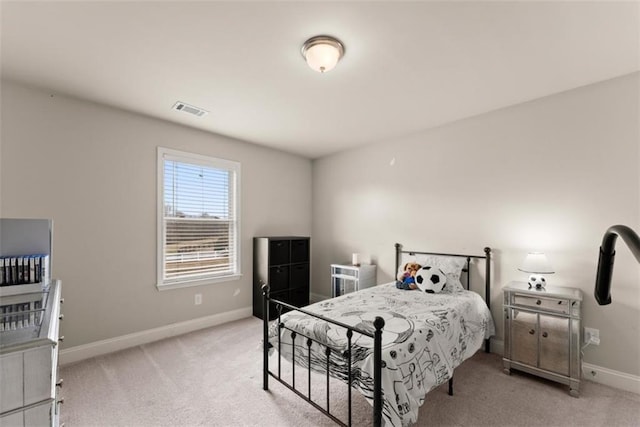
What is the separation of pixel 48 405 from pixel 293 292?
343 centimetres

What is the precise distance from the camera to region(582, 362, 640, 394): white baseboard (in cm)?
244

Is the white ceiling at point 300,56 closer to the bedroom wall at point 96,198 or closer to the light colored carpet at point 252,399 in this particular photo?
the bedroom wall at point 96,198

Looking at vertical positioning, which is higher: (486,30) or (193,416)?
(486,30)

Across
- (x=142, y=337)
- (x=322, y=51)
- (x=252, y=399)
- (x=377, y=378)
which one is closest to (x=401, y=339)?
(x=377, y=378)

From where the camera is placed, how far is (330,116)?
11.2 feet

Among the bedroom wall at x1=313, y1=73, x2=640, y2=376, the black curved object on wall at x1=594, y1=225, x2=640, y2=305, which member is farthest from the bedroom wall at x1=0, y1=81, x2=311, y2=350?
the black curved object on wall at x1=594, y1=225, x2=640, y2=305

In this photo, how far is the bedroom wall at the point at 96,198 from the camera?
266 centimetres

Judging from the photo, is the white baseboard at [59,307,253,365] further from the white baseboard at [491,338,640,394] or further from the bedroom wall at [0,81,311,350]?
the white baseboard at [491,338,640,394]

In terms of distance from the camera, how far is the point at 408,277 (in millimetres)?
3338

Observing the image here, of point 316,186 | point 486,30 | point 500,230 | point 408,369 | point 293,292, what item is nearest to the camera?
point 408,369

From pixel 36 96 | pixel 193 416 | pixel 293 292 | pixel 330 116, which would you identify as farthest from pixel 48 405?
pixel 293 292

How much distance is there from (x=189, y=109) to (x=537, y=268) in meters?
3.75

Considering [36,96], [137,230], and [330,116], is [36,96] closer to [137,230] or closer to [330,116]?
[137,230]

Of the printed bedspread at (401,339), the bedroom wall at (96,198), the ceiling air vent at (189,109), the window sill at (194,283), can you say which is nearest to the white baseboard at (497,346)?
the printed bedspread at (401,339)
